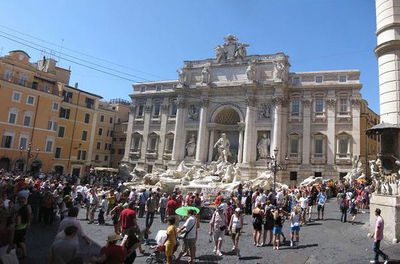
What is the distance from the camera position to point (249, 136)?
31453 mm

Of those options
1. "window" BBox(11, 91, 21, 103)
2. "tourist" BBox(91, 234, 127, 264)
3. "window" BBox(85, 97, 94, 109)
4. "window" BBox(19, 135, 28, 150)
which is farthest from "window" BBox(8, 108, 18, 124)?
"tourist" BBox(91, 234, 127, 264)

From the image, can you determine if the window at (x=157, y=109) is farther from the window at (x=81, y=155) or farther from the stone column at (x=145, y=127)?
the window at (x=81, y=155)

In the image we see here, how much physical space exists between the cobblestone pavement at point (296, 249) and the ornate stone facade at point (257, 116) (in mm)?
16960

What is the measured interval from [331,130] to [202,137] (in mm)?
13256

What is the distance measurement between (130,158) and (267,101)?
1906 centimetres

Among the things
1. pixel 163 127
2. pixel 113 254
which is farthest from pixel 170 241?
pixel 163 127

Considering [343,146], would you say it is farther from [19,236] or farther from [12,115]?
[12,115]

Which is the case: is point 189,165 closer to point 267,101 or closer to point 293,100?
point 267,101

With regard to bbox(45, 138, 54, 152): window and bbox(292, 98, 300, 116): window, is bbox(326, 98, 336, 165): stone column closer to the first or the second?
bbox(292, 98, 300, 116): window

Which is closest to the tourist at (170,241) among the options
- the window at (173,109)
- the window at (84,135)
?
the window at (173,109)

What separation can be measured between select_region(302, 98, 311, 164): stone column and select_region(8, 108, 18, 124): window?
30.1 metres

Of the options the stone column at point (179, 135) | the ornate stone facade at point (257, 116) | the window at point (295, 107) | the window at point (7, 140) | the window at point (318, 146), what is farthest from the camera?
the stone column at point (179, 135)

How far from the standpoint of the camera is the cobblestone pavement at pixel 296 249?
8305mm

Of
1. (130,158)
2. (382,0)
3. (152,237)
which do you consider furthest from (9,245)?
(130,158)
